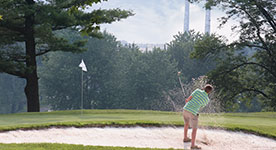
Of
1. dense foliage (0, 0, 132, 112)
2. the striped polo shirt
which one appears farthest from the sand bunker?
dense foliage (0, 0, 132, 112)

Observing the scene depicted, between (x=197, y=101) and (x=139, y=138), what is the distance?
249cm

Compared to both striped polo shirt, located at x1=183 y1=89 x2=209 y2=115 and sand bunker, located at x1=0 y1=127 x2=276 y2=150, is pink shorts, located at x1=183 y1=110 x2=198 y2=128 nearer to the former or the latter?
striped polo shirt, located at x1=183 y1=89 x2=209 y2=115

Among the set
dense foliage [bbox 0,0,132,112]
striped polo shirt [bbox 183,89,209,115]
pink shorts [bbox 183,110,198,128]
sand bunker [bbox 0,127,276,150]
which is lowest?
sand bunker [bbox 0,127,276,150]

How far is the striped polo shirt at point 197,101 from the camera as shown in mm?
8703

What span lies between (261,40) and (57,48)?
Result: 14.2 metres

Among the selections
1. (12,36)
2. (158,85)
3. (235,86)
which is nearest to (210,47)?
(235,86)

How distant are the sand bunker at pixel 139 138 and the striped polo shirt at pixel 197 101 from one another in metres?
1.10

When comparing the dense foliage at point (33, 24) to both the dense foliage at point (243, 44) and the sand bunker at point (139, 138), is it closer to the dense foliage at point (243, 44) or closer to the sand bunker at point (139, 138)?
the dense foliage at point (243, 44)

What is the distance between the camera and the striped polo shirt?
8703mm

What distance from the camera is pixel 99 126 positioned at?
11.8m

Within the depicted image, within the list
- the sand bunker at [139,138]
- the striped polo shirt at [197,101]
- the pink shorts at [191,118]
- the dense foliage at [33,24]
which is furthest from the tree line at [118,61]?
the sand bunker at [139,138]

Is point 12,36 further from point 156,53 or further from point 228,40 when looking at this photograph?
point 156,53

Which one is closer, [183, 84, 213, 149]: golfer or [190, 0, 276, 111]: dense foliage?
[183, 84, 213, 149]: golfer

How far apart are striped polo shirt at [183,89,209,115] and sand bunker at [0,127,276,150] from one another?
1.10 m
